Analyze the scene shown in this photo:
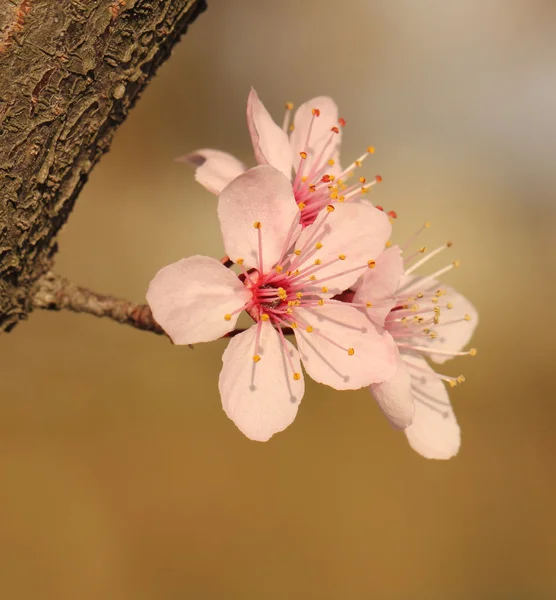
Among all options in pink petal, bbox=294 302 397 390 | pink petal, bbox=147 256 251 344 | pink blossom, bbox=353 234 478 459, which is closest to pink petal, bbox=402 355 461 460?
pink blossom, bbox=353 234 478 459

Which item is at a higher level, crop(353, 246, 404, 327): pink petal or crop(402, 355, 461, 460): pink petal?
crop(353, 246, 404, 327): pink petal

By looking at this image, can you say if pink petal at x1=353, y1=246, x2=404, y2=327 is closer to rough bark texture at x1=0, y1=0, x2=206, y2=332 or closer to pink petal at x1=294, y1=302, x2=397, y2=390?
pink petal at x1=294, y1=302, x2=397, y2=390

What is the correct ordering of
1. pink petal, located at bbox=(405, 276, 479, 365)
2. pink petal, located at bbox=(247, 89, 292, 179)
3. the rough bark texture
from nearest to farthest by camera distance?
1. the rough bark texture
2. pink petal, located at bbox=(247, 89, 292, 179)
3. pink petal, located at bbox=(405, 276, 479, 365)

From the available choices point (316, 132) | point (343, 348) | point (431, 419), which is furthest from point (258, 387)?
point (316, 132)

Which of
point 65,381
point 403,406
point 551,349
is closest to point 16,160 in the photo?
point 403,406

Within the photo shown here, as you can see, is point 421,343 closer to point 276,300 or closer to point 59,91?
point 276,300

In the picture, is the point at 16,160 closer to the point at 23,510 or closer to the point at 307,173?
the point at 307,173
